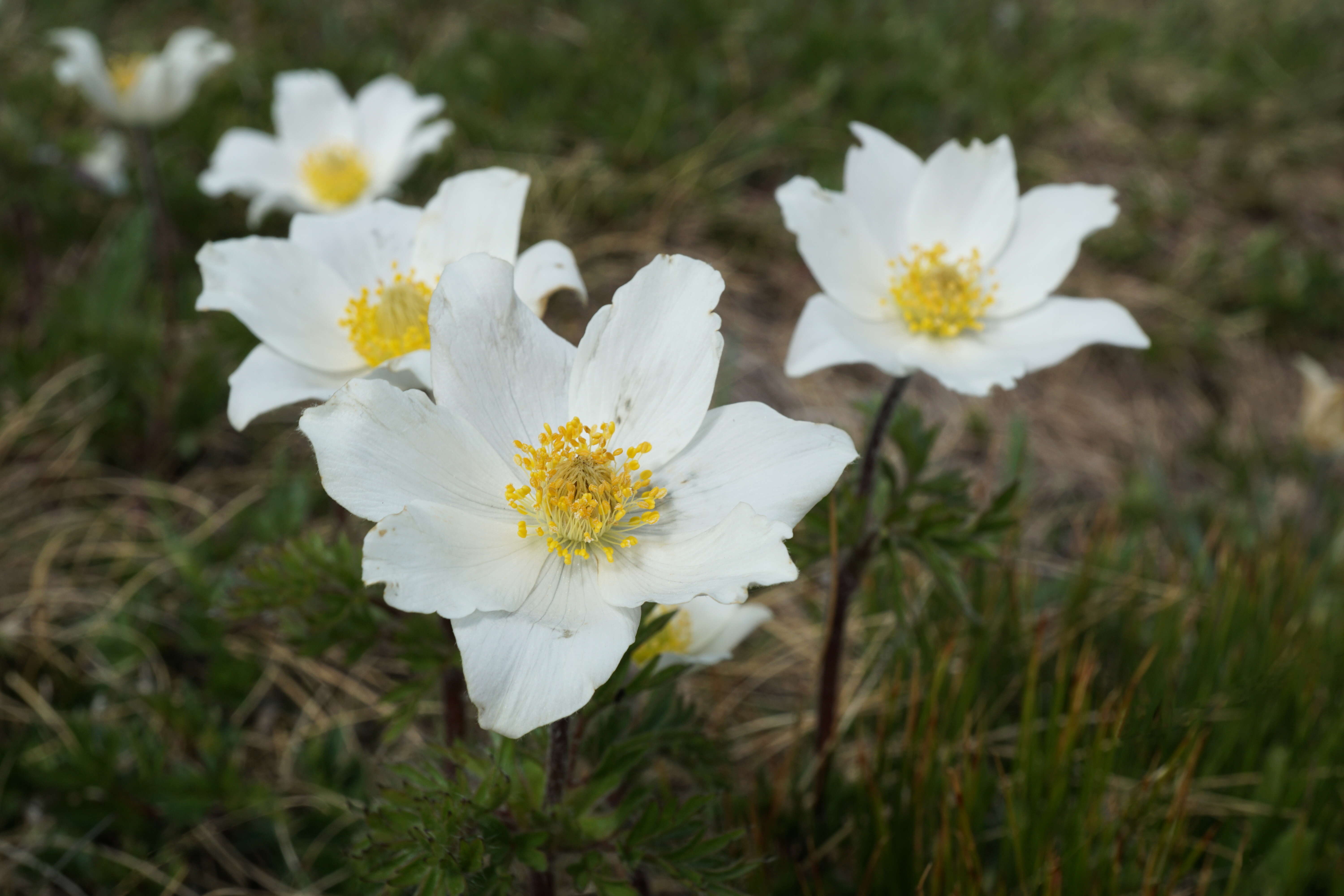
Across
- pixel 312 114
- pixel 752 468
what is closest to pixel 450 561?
pixel 752 468

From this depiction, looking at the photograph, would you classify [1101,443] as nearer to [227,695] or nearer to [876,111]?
[876,111]

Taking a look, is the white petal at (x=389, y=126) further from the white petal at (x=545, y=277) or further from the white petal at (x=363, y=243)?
the white petal at (x=545, y=277)

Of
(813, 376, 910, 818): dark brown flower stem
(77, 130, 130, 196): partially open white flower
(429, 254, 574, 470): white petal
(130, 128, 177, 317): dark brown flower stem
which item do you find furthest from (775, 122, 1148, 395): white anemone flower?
(77, 130, 130, 196): partially open white flower

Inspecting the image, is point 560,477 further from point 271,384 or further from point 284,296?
point 284,296

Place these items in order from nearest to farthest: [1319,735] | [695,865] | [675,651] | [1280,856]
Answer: [695,865], [675,651], [1280,856], [1319,735]

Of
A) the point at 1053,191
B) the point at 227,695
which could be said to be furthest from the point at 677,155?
the point at 227,695

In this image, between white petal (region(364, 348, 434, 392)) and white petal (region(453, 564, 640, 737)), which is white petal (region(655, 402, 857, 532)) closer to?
white petal (region(453, 564, 640, 737))

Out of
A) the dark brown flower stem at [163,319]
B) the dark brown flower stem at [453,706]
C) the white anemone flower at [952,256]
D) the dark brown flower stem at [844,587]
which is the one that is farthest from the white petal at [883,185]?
the dark brown flower stem at [163,319]
